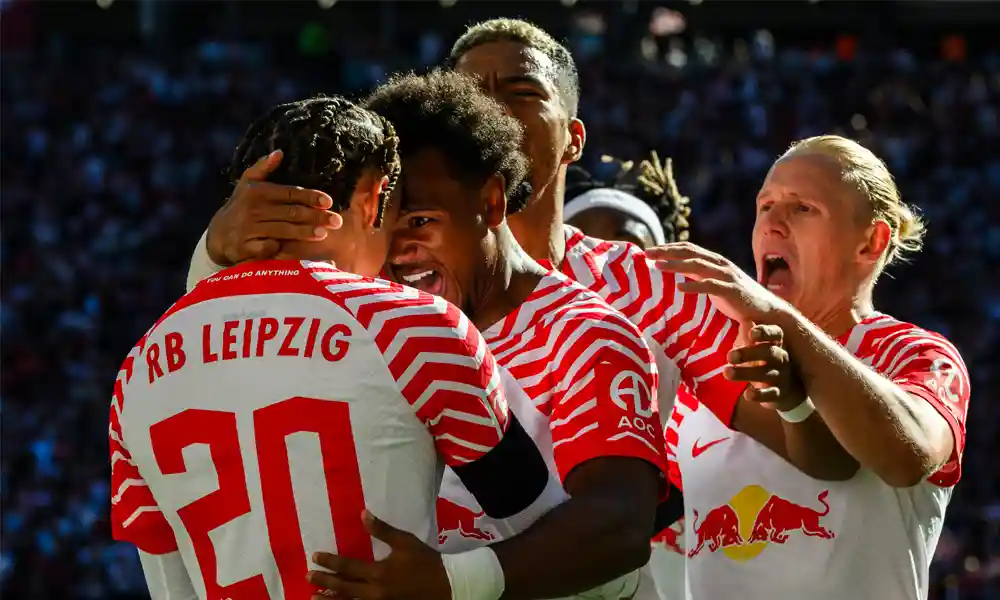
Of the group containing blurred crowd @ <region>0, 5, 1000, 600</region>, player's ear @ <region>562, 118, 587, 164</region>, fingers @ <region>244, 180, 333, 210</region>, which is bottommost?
fingers @ <region>244, 180, 333, 210</region>

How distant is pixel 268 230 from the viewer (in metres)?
2.74

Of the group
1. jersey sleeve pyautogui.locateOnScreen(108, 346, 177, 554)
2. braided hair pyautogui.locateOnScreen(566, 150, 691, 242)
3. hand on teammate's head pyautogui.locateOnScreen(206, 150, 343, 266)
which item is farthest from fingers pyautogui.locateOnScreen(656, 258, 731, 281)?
braided hair pyautogui.locateOnScreen(566, 150, 691, 242)

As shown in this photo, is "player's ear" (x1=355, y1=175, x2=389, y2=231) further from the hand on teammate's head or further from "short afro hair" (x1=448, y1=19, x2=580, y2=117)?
"short afro hair" (x1=448, y1=19, x2=580, y2=117)

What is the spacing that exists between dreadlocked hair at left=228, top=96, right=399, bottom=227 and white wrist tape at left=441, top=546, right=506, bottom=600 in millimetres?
685

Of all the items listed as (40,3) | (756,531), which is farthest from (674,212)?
(40,3)

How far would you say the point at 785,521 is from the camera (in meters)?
3.70

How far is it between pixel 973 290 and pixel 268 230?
17.0 m

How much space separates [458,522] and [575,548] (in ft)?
1.56

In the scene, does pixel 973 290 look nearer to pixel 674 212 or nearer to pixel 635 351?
pixel 674 212

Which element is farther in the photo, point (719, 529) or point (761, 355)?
point (719, 529)

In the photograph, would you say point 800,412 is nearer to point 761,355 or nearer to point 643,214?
point 761,355

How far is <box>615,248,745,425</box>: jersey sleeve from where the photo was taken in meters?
3.45

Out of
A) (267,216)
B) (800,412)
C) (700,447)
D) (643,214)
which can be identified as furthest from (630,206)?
(267,216)

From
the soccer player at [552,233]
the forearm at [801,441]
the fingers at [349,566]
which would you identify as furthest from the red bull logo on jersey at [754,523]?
the fingers at [349,566]
